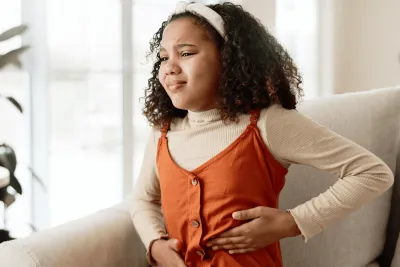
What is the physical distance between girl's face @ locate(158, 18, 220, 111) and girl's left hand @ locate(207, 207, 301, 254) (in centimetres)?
25

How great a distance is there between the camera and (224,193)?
42.8 inches

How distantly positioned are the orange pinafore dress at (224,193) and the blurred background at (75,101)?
78cm

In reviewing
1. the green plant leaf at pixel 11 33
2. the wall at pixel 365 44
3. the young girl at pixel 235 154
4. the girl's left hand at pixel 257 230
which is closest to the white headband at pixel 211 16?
the young girl at pixel 235 154

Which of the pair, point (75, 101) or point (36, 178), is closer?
point (36, 178)

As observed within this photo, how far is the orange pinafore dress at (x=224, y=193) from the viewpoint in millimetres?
1088

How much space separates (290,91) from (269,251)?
0.34 m

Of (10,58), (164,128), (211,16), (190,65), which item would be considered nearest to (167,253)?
(164,128)

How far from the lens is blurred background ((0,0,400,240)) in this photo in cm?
185

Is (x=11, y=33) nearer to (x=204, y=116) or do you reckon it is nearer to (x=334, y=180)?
(x=204, y=116)

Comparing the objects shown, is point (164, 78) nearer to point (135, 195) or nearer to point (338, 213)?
point (135, 195)

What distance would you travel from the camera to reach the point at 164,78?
3.75 ft

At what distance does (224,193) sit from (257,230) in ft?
0.31

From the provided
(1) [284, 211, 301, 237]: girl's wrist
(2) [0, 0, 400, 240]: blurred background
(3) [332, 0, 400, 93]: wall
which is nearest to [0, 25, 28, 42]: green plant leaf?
(2) [0, 0, 400, 240]: blurred background

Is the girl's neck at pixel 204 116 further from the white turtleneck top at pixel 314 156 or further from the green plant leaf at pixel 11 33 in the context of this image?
the green plant leaf at pixel 11 33
